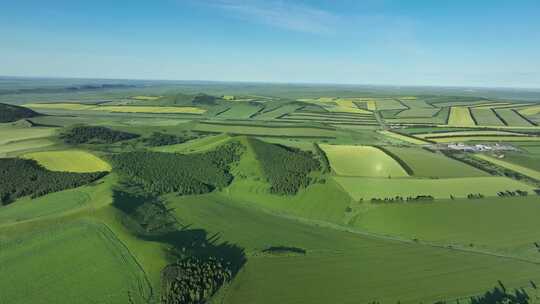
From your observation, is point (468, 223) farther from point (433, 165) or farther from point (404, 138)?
point (404, 138)

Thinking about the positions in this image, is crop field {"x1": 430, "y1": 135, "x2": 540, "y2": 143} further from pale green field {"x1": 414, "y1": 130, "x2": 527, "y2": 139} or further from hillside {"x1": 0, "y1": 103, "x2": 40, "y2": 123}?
hillside {"x1": 0, "y1": 103, "x2": 40, "y2": 123}

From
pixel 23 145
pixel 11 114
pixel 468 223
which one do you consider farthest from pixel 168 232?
pixel 11 114

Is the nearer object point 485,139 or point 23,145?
point 23,145

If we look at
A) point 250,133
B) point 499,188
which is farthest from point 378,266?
point 250,133

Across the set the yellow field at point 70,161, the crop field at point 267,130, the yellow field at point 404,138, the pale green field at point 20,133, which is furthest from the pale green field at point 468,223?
the pale green field at point 20,133

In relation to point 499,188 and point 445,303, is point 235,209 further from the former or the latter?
point 499,188

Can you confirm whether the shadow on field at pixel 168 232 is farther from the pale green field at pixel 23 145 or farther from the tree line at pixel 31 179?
the pale green field at pixel 23 145

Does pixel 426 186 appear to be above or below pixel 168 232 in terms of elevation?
above
